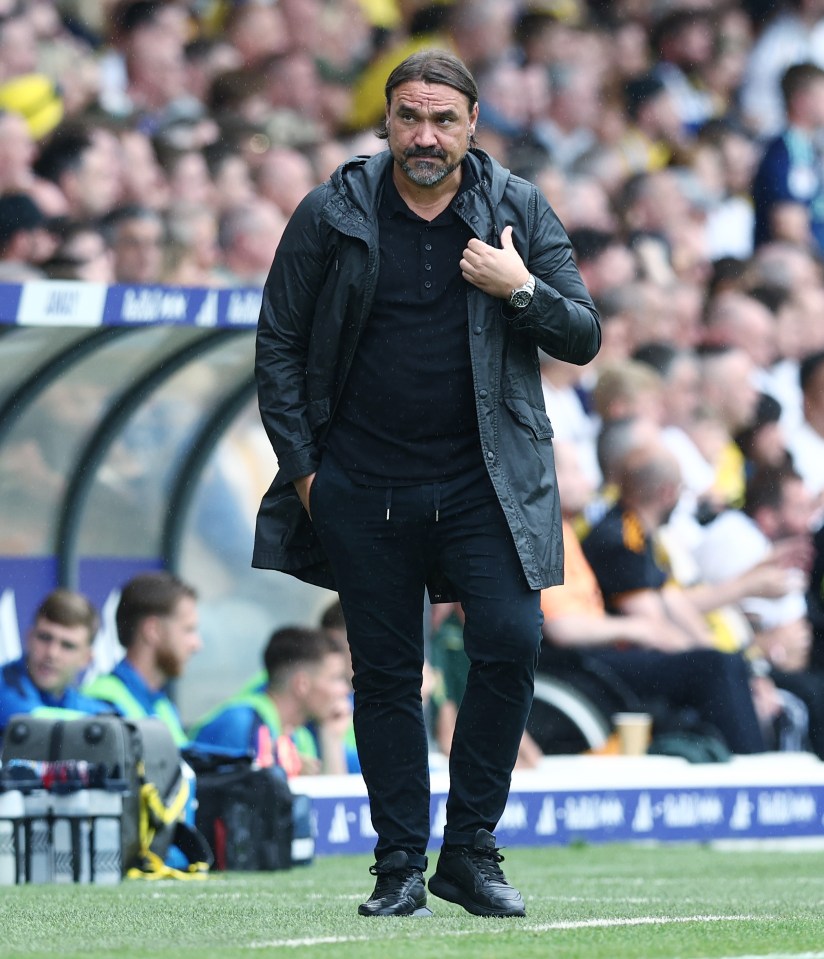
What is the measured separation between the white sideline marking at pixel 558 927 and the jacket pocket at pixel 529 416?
0.98 m

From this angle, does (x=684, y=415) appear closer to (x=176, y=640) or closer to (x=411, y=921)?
(x=176, y=640)

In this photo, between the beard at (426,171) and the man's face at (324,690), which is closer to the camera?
the beard at (426,171)

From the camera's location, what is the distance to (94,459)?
324 inches

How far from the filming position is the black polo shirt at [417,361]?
417 cm

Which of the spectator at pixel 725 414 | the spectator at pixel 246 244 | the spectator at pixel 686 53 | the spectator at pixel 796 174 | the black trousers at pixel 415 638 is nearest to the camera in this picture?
the black trousers at pixel 415 638

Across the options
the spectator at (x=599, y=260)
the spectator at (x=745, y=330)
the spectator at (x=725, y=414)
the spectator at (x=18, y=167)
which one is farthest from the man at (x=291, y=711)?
the spectator at (x=745, y=330)

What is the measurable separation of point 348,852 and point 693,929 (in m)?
3.75

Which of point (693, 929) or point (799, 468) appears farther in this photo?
point (799, 468)

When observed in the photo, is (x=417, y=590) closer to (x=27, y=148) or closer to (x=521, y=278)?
(x=521, y=278)

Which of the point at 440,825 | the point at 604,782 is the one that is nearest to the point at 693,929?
the point at 440,825

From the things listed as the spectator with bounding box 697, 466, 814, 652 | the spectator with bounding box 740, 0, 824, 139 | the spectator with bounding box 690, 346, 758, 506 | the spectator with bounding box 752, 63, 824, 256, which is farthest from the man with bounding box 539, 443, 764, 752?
the spectator with bounding box 740, 0, 824, 139

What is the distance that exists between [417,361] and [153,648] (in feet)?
12.5

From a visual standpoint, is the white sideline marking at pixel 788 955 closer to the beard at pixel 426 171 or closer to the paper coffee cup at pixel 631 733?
the beard at pixel 426 171

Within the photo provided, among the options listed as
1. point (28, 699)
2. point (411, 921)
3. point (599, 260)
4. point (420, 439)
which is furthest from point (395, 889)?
point (599, 260)
